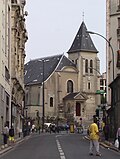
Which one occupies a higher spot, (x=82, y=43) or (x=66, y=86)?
(x=82, y=43)

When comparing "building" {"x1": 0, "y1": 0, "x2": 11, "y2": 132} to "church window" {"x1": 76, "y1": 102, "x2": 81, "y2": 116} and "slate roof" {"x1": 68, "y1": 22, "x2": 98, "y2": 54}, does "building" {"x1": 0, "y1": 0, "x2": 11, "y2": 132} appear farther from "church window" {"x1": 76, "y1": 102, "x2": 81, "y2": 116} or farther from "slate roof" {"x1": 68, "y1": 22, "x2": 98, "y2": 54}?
"slate roof" {"x1": 68, "y1": 22, "x2": 98, "y2": 54}

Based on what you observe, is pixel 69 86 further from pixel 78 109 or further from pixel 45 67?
pixel 45 67

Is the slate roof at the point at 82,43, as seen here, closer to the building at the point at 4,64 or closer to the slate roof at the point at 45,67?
the slate roof at the point at 45,67

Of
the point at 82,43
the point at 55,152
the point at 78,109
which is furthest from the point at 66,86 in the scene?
the point at 55,152

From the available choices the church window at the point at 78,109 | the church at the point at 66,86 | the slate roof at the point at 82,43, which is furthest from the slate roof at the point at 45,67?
the church window at the point at 78,109

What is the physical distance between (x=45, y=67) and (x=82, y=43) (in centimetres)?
1288

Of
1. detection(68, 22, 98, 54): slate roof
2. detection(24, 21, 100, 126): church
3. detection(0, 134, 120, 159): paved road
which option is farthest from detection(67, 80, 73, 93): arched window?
detection(0, 134, 120, 159): paved road

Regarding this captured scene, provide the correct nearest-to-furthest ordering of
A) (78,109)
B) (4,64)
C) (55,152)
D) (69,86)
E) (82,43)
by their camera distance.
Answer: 1. (55,152)
2. (4,64)
3. (78,109)
4. (69,86)
5. (82,43)

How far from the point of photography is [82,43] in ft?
505

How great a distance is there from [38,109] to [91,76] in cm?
1957

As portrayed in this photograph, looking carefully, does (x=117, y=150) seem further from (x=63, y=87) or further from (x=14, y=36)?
(x=63, y=87)

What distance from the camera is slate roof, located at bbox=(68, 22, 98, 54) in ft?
502

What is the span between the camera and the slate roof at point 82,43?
6019 inches

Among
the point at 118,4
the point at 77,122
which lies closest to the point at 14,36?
the point at 118,4
